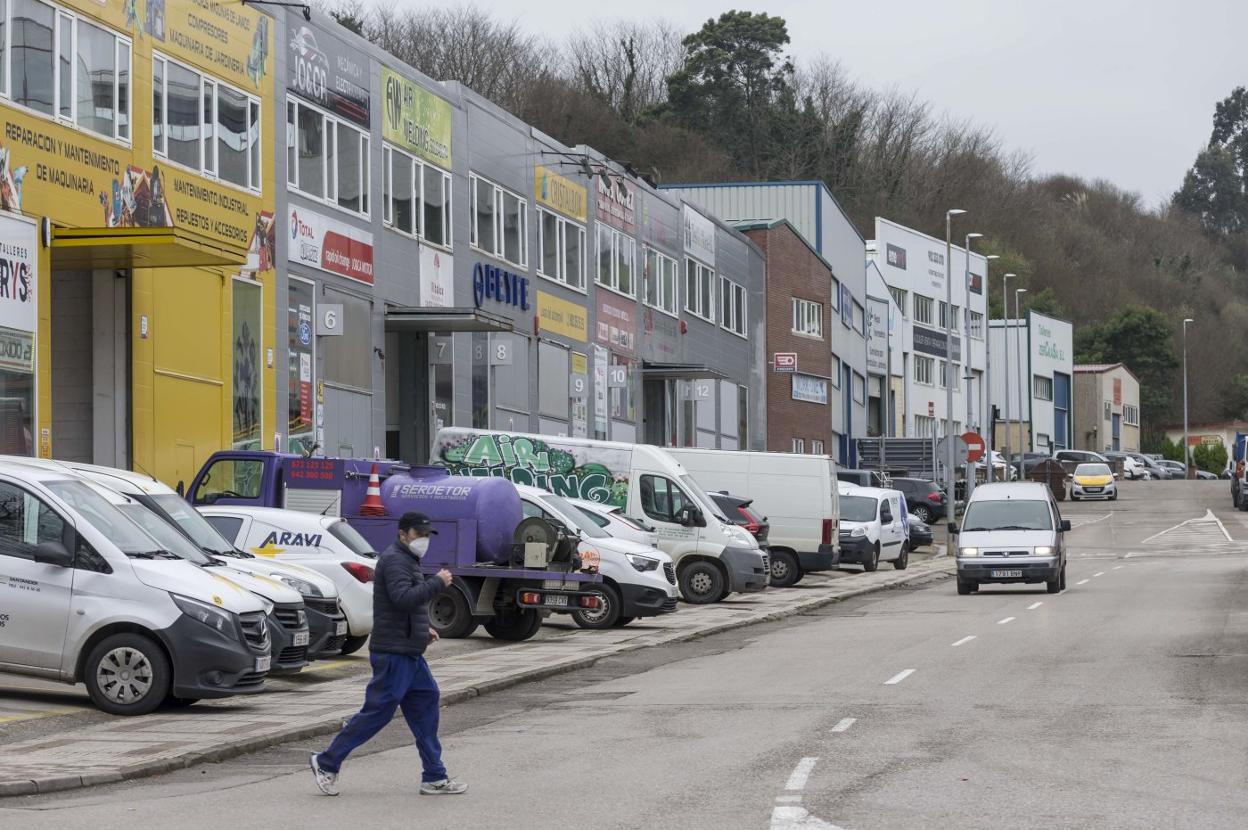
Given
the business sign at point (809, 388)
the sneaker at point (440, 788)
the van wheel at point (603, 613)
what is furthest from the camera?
the business sign at point (809, 388)

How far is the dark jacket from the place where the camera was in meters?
11.0

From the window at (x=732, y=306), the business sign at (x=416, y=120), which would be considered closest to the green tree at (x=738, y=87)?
the window at (x=732, y=306)

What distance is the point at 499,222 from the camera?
41.0 m

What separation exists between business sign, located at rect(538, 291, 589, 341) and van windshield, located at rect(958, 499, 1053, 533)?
12.7 meters

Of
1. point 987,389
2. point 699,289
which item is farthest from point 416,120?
point 987,389

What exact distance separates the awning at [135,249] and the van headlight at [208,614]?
32.3 ft

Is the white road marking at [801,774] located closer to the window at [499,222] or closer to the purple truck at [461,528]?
the purple truck at [461,528]

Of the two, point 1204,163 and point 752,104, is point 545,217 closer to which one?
point 752,104

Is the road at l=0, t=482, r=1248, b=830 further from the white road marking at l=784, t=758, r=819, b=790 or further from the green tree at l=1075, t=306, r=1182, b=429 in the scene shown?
the green tree at l=1075, t=306, r=1182, b=429

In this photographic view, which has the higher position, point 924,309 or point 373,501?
point 924,309

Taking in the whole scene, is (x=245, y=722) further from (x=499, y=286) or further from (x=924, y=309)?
(x=924, y=309)

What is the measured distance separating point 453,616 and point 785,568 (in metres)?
14.4

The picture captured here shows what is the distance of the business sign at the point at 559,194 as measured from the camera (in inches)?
1720

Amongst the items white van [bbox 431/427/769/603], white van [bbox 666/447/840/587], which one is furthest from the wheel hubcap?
white van [bbox 666/447/840/587]
